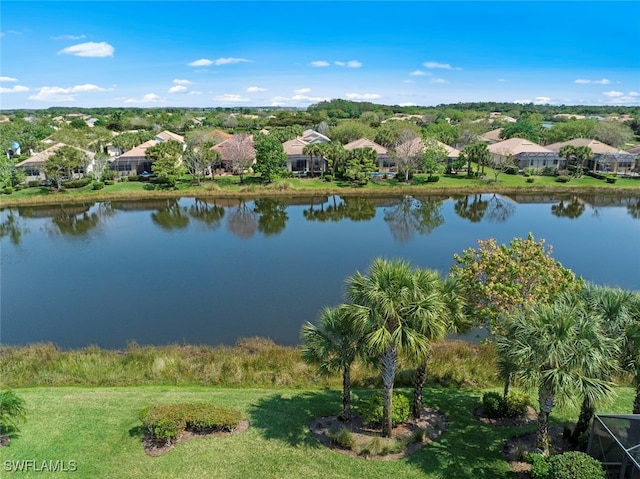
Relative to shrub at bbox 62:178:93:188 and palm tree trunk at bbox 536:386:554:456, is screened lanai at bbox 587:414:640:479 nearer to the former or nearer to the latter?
palm tree trunk at bbox 536:386:554:456

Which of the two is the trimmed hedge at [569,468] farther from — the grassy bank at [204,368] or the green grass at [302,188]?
the green grass at [302,188]

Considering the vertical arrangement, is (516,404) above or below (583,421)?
below

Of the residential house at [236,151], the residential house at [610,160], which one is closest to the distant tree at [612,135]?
the residential house at [610,160]

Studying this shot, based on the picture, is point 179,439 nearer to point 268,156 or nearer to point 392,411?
point 392,411

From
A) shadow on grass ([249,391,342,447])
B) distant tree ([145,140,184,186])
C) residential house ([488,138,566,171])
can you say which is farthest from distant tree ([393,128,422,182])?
shadow on grass ([249,391,342,447])

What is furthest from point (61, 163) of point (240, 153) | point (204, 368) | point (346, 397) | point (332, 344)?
point (346, 397)

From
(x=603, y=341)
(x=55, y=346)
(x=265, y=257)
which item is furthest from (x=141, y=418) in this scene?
(x=265, y=257)
